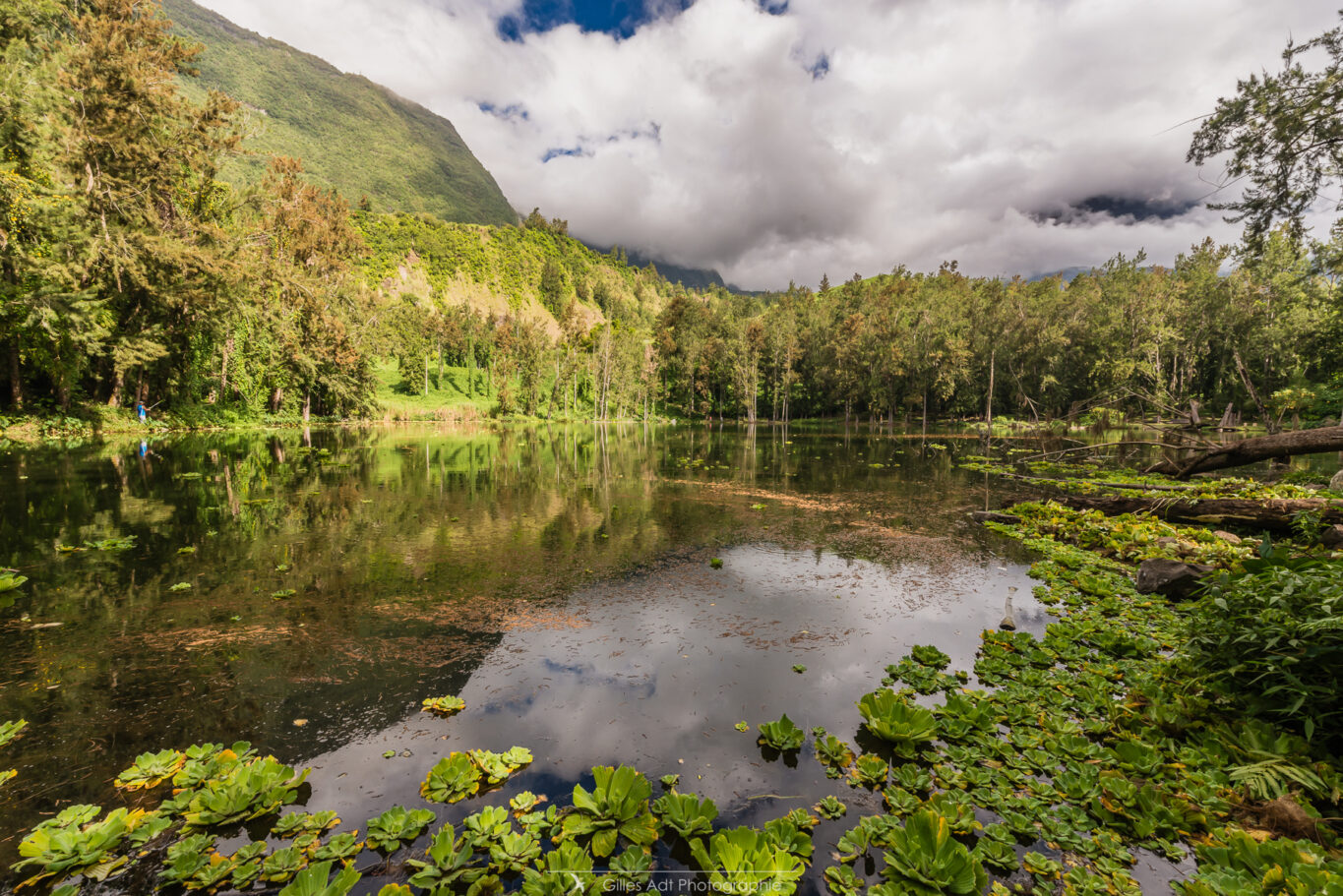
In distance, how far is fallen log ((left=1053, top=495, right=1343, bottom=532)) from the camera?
31.5 feet

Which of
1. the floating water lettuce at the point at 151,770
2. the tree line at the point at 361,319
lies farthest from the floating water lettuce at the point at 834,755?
the tree line at the point at 361,319

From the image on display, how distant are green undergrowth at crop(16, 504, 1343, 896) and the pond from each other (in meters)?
0.23

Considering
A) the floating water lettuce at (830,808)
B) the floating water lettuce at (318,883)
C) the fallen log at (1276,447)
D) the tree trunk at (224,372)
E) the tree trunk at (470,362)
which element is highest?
the tree trunk at (470,362)

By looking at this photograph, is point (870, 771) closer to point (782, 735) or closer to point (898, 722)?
point (898, 722)

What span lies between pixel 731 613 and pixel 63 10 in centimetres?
4989

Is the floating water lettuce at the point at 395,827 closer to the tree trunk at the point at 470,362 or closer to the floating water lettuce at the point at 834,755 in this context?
the floating water lettuce at the point at 834,755

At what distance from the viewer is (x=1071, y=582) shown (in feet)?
29.9

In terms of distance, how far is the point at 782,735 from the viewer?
15.6 ft

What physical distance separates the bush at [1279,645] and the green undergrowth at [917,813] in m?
0.03

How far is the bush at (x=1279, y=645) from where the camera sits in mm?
4086

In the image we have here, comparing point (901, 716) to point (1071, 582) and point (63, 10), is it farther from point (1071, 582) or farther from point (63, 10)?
point (63, 10)

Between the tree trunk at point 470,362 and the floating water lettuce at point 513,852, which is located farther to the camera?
the tree trunk at point 470,362

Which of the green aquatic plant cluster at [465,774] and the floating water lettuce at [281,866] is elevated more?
the floating water lettuce at [281,866]

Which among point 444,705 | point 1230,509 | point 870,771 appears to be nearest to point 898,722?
point 870,771
